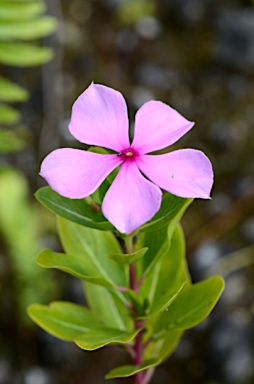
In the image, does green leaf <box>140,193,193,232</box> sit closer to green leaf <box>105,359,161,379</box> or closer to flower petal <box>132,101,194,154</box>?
flower petal <box>132,101,194,154</box>

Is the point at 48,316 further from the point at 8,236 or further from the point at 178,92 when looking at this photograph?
the point at 178,92

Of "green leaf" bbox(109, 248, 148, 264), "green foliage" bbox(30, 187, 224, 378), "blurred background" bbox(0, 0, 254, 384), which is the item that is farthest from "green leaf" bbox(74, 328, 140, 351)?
"blurred background" bbox(0, 0, 254, 384)

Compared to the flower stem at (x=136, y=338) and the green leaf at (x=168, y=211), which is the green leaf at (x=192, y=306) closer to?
the flower stem at (x=136, y=338)

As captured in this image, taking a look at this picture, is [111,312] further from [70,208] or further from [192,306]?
[70,208]

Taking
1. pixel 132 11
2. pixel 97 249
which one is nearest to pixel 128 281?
pixel 97 249

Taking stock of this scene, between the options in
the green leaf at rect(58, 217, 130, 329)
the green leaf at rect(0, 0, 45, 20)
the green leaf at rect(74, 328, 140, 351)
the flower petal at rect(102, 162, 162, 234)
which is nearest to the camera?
the flower petal at rect(102, 162, 162, 234)

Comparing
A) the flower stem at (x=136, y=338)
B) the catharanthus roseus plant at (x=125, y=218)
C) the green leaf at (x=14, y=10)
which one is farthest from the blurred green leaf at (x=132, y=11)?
the flower stem at (x=136, y=338)
